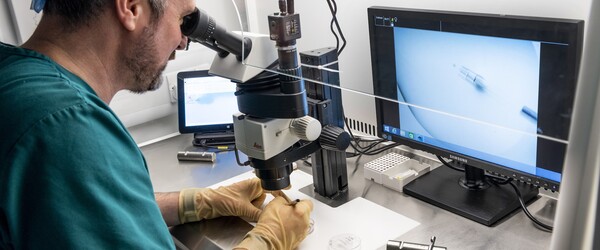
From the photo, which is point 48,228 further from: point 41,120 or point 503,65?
point 503,65

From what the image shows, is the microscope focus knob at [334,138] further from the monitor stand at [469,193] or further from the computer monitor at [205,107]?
the computer monitor at [205,107]

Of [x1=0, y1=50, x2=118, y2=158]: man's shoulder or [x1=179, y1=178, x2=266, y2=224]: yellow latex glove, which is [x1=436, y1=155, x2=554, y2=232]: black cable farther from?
[x1=0, y1=50, x2=118, y2=158]: man's shoulder

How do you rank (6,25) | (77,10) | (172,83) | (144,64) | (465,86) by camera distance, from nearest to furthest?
(77,10)
(144,64)
(465,86)
(6,25)
(172,83)

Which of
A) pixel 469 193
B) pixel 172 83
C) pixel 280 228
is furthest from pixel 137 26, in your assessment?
pixel 172 83

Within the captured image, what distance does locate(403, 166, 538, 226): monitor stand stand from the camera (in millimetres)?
1341

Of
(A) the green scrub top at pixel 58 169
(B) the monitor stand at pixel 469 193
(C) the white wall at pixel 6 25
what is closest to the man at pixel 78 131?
(A) the green scrub top at pixel 58 169

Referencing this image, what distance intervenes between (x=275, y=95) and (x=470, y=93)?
1.31 ft

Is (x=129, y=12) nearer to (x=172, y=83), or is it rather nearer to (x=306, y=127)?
(x=306, y=127)

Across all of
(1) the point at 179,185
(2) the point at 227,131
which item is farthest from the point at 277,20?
(2) the point at 227,131

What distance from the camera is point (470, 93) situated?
1116 mm

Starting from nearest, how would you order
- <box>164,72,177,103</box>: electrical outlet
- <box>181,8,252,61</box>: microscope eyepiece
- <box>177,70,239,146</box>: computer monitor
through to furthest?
<box>181,8,252,61</box>: microscope eyepiece → <box>177,70,239,146</box>: computer monitor → <box>164,72,177,103</box>: electrical outlet

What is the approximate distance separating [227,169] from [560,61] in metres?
1.17

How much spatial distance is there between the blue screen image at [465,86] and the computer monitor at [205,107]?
0.76 m

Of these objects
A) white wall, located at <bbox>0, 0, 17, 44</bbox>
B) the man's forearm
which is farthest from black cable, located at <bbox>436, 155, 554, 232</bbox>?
white wall, located at <bbox>0, 0, 17, 44</bbox>
